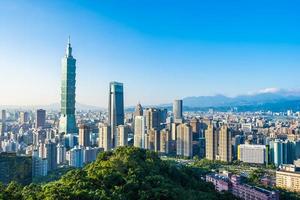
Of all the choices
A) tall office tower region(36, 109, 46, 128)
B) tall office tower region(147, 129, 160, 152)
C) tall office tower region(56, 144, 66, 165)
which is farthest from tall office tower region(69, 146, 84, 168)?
tall office tower region(36, 109, 46, 128)

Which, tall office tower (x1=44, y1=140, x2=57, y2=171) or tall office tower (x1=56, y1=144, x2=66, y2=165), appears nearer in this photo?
tall office tower (x1=44, y1=140, x2=57, y2=171)

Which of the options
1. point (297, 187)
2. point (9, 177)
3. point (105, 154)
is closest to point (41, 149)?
point (9, 177)

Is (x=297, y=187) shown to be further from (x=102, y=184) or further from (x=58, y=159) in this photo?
(x=58, y=159)

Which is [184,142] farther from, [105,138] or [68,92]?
[68,92]

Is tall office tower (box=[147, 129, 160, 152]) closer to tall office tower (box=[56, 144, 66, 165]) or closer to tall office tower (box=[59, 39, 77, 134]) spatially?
tall office tower (box=[56, 144, 66, 165])

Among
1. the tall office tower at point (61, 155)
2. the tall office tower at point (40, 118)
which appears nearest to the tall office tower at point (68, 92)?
the tall office tower at point (40, 118)

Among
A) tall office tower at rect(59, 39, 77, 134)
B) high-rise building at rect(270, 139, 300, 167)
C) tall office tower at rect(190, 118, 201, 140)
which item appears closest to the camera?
high-rise building at rect(270, 139, 300, 167)

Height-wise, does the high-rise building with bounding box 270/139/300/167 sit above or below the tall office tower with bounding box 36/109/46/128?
below
